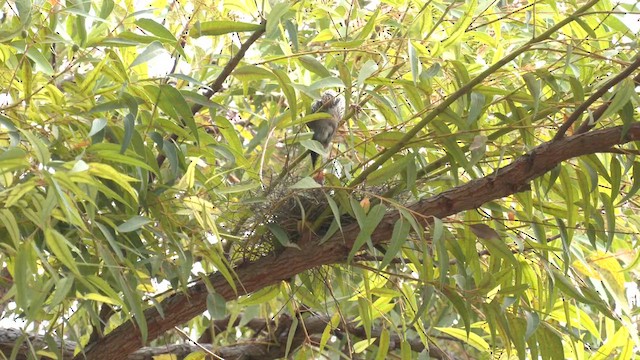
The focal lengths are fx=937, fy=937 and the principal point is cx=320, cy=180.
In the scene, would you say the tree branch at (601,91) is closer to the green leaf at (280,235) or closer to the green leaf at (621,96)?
the green leaf at (621,96)

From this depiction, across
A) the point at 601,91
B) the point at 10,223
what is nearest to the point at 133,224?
the point at 10,223

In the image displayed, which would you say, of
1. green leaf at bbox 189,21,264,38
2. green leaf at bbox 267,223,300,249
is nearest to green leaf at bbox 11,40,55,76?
green leaf at bbox 189,21,264,38

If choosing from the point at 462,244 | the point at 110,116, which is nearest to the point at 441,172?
the point at 462,244

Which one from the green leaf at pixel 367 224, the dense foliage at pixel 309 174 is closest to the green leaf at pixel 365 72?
the dense foliage at pixel 309 174

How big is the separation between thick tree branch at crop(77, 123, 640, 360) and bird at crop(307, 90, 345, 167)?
9 centimetres

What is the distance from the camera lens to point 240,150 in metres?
0.91

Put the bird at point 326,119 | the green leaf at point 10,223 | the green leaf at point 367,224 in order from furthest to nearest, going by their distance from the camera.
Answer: the bird at point 326,119 → the green leaf at point 367,224 → the green leaf at point 10,223

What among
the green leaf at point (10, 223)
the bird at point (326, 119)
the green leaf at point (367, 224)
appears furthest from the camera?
the bird at point (326, 119)

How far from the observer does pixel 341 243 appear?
2.76ft

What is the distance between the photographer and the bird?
2.89ft

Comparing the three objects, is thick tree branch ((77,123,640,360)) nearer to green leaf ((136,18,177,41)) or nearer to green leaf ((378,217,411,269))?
green leaf ((378,217,411,269))

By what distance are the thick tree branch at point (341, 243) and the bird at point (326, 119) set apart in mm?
94

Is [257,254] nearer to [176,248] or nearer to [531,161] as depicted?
[176,248]

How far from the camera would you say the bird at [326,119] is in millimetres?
882
